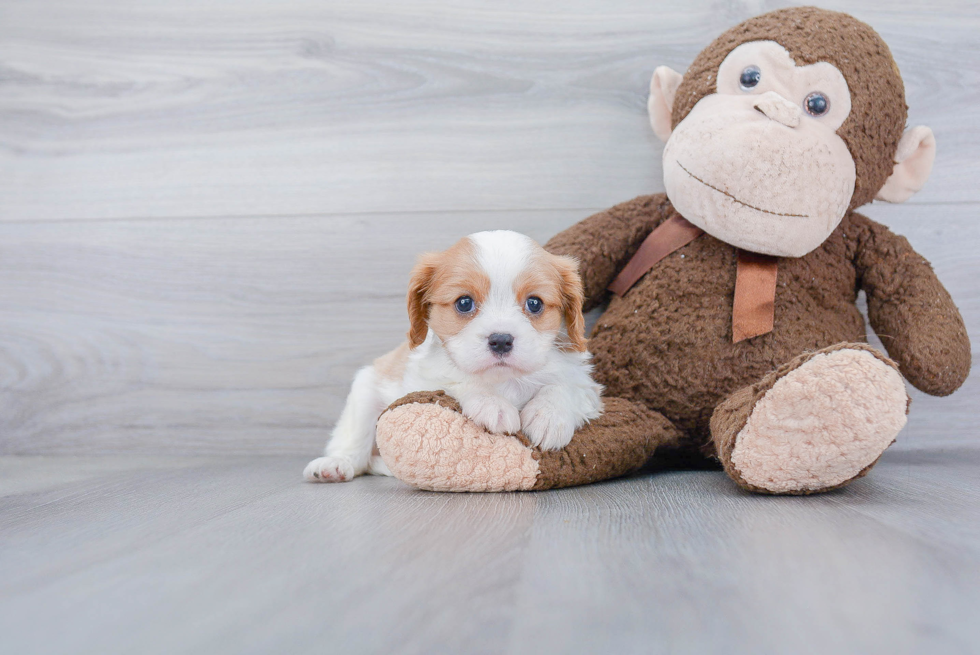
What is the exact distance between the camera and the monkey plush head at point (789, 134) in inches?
43.5

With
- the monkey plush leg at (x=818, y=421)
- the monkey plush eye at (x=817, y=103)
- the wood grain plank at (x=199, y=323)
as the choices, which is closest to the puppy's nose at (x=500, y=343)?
the monkey plush leg at (x=818, y=421)

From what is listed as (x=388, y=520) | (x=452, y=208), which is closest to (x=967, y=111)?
(x=452, y=208)

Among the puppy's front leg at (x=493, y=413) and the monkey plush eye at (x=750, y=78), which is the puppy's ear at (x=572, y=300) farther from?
the monkey plush eye at (x=750, y=78)

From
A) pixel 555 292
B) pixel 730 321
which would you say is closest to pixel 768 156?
pixel 730 321

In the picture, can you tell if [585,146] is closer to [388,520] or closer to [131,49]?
[388,520]

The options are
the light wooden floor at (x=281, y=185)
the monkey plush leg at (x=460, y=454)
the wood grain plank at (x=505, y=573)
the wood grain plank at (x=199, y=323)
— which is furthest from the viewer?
the wood grain plank at (x=199, y=323)

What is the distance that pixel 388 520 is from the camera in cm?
87

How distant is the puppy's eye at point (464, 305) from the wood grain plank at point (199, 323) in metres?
0.47

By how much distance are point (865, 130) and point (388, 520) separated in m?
1.01

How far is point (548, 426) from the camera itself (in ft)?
3.43

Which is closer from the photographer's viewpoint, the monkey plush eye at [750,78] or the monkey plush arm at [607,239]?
the monkey plush eye at [750,78]

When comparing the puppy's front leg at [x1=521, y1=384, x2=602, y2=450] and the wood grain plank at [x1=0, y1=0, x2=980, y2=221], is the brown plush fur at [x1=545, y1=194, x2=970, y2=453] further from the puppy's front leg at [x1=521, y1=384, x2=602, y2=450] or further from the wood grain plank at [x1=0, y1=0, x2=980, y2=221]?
the wood grain plank at [x1=0, y1=0, x2=980, y2=221]

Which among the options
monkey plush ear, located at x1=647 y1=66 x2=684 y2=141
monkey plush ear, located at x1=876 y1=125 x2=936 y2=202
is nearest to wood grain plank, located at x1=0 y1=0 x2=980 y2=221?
monkey plush ear, located at x1=647 y1=66 x2=684 y2=141

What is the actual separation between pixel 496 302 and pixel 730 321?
1.46ft
